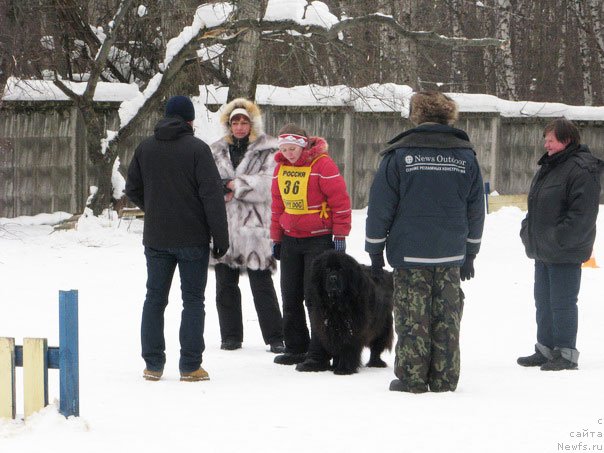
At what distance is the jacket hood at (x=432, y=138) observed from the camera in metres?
6.06

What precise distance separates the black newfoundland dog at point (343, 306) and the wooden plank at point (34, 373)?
219 centimetres

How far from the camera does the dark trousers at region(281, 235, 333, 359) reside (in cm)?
715

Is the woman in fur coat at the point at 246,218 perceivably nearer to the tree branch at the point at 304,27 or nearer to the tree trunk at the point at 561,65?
Answer: the tree branch at the point at 304,27

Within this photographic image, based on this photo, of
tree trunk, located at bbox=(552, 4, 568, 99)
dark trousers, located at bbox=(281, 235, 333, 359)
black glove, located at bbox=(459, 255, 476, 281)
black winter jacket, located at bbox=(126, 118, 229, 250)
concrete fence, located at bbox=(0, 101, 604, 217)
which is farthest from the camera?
tree trunk, located at bbox=(552, 4, 568, 99)

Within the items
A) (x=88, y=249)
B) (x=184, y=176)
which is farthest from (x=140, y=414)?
(x=88, y=249)

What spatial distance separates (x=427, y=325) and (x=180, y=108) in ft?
6.91

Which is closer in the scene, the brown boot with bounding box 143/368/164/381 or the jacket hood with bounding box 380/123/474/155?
the jacket hood with bounding box 380/123/474/155

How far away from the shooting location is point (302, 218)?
713cm

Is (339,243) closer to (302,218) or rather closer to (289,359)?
(302,218)

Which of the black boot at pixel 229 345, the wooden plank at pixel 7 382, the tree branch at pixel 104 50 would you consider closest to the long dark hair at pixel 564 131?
the black boot at pixel 229 345

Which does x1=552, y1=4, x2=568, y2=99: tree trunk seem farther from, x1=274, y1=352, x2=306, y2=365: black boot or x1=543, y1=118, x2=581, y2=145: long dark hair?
x1=274, y1=352, x2=306, y2=365: black boot

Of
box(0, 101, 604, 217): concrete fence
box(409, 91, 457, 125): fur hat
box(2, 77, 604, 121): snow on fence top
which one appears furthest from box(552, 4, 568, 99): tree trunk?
box(409, 91, 457, 125): fur hat

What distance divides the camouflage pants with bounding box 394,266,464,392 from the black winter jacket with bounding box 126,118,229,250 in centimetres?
124

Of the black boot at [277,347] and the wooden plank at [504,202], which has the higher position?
the wooden plank at [504,202]
